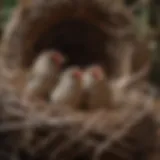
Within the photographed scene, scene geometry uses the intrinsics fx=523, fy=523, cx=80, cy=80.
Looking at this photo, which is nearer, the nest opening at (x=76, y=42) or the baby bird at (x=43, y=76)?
the baby bird at (x=43, y=76)

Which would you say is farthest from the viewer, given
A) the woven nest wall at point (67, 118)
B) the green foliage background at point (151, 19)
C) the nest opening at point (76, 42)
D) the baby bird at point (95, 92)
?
the green foliage background at point (151, 19)

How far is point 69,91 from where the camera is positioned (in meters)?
1.02

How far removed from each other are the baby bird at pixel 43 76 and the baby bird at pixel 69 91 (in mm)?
26

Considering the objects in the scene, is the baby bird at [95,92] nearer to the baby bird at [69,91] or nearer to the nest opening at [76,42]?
the baby bird at [69,91]

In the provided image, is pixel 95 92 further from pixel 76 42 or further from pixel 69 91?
pixel 76 42

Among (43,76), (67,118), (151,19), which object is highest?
(151,19)

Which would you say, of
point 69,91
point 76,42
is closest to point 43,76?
point 69,91

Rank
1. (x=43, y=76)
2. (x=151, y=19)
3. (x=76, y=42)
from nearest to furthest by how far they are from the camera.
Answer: (x=43, y=76) < (x=76, y=42) < (x=151, y=19)

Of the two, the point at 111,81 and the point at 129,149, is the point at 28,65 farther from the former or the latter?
the point at 129,149

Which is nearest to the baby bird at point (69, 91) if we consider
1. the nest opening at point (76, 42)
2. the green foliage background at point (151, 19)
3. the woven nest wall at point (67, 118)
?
the woven nest wall at point (67, 118)

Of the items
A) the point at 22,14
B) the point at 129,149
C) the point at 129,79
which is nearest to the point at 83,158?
the point at 129,149

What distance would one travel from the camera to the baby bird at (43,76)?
1.03 meters

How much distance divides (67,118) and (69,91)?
0.29 feet

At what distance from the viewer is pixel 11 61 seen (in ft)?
3.81
